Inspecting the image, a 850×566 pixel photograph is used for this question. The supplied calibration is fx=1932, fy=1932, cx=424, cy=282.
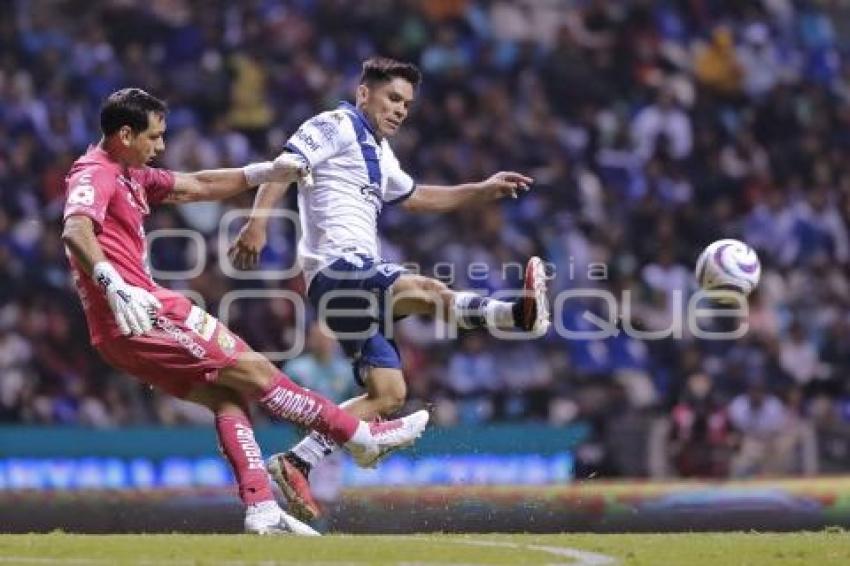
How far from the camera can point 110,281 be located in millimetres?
9828

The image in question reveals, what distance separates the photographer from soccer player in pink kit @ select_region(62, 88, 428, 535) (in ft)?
33.1

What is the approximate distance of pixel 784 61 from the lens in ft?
81.4

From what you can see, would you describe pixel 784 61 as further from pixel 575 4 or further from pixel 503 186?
pixel 503 186

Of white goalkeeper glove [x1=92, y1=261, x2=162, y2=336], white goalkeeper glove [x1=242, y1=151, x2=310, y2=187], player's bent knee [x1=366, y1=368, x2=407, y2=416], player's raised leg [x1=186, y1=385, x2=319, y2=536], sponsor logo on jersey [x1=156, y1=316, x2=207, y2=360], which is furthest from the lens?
player's bent knee [x1=366, y1=368, x2=407, y2=416]

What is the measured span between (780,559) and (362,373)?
3062mm

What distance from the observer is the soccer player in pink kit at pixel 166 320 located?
10.1 m

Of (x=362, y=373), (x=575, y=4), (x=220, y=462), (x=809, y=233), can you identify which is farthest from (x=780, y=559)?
(x=575, y=4)

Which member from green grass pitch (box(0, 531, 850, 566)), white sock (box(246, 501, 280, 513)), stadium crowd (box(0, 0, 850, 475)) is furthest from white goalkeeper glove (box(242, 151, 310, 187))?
stadium crowd (box(0, 0, 850, 475))

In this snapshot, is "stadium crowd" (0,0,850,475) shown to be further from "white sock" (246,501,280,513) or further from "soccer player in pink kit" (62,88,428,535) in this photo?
"white sock" (246,501,280,513)

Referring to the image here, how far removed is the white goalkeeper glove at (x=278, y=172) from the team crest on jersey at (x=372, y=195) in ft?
2.65

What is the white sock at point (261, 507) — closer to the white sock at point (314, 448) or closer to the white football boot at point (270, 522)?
the white football boot at point (270, 522)

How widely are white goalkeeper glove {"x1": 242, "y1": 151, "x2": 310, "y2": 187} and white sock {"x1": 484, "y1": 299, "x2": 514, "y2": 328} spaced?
1378 millimetres

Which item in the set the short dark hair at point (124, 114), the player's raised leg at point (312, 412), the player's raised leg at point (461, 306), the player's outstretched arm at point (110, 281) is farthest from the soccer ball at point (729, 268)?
the player's outstretched arm at point (110, 281)

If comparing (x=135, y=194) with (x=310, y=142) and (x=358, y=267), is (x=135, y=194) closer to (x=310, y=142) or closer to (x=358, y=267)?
(x=310, y=142)
